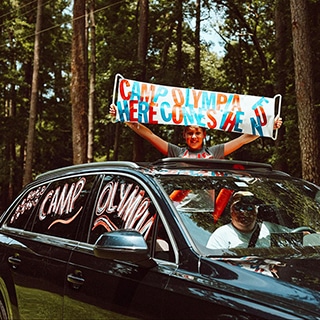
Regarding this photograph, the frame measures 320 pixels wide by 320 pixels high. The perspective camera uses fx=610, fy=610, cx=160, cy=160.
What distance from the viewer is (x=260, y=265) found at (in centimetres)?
315

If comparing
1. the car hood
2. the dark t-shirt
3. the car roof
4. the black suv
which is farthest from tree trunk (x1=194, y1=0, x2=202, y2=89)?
the car hood

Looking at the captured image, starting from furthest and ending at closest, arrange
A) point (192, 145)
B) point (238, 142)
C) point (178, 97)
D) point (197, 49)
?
point (197, 49) < point (178, 97) < point (238, 142) < point (192, 145)

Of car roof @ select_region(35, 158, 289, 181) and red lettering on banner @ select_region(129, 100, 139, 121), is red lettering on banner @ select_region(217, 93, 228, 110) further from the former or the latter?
car roof @ select_region(35, 158, 289, 181)

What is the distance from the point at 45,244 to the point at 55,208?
346 mm

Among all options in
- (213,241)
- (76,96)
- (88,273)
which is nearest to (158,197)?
(213,241)

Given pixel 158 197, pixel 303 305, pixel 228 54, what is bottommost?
pixel 303 305

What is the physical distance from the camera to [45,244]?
4.64m

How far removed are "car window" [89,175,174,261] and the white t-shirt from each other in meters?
0.28

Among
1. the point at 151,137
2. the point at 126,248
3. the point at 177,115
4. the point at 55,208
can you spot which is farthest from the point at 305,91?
the point at 126,248

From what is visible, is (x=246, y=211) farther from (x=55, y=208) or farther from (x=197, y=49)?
(x=197, y=49)

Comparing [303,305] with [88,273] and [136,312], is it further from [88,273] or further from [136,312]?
[88,273]

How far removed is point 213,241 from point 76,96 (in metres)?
16.2

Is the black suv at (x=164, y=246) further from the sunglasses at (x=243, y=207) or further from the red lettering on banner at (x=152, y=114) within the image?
the red lettering on banner at (x=152, y=114)

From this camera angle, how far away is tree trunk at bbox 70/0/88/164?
1930cm
